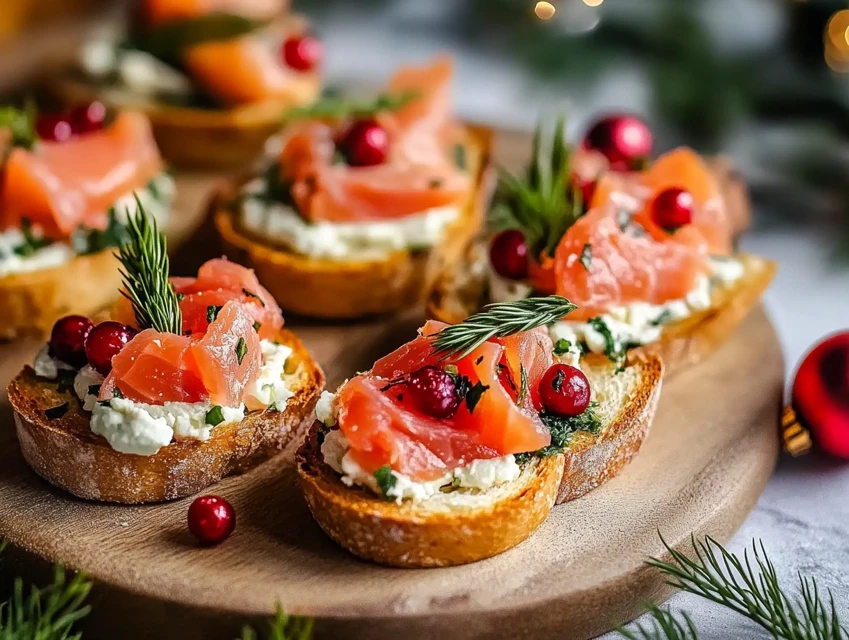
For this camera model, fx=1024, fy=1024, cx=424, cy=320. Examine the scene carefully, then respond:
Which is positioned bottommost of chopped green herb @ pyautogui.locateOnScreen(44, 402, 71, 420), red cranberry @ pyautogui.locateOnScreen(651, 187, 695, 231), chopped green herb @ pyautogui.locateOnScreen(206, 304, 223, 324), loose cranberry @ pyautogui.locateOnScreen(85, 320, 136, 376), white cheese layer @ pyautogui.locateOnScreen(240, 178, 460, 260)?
chopped green herb @ pyautogui.locateOnScreen(44, 402, 71, 420)

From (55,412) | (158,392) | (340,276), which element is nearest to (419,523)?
(158,392)

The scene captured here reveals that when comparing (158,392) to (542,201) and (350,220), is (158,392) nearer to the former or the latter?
Answer: (350,220)

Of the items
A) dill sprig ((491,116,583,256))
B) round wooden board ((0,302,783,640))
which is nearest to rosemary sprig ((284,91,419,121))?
dill sprig ((491,116,583,256))

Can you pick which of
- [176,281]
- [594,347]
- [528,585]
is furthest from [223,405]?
[594,347]

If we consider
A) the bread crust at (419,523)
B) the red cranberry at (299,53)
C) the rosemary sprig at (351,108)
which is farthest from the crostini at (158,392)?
the red cranberry at (299,53)

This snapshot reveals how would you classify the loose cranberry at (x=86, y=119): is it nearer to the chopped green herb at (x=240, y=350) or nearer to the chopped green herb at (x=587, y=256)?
the chopped green herb at (x=240, y=350)

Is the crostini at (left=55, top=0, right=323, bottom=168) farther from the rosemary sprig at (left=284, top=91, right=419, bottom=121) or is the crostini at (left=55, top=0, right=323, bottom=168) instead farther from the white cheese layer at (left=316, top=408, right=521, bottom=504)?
the white cheese layer at (left=316, top=408, right=521, bottom=504)
